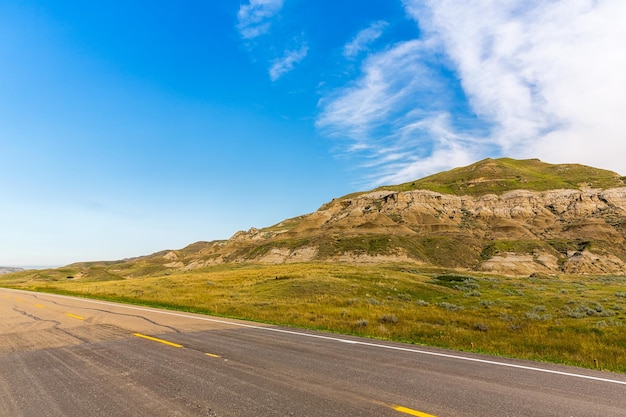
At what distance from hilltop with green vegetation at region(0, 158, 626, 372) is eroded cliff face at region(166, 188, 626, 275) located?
44cm

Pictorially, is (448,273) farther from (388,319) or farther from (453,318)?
(388,319)

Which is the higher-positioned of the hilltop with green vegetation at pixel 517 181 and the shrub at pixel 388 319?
the hilltop with green vegetation at pixel 517 181

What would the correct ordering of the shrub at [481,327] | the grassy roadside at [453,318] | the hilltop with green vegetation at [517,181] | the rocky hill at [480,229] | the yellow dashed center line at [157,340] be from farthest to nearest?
the hilltop with green vegetation at [517,181], the rocky hill at [480,229], the shrub at [481,327], the grassy roadside at [453,318], the yellow dashed center line at [157,340]

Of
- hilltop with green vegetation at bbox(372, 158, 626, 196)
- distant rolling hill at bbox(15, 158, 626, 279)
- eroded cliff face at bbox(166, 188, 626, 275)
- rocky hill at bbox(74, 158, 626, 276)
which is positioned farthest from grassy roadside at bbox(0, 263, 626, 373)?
hilltop with green vegetation at bbox(372, 158, 626, 196)

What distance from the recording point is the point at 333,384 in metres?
6.48

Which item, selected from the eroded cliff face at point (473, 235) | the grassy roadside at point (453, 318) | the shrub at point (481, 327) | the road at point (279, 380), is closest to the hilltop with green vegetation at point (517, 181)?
the eroded cliff face at point (473, 235)

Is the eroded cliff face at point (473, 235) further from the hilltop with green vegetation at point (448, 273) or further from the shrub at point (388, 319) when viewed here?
the shrub at point (388, 319)

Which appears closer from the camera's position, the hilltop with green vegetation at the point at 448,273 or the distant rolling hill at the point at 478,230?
the hilltop with green vegetation at the point at 448,273

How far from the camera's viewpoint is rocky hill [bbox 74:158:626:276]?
7850 centimetres

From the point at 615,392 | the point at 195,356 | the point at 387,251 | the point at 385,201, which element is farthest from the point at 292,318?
the point at 385,201

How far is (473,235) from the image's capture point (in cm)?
9512

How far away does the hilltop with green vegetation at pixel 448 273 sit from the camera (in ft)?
50.1

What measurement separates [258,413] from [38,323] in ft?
48.6

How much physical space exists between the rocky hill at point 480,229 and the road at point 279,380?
75.5m
